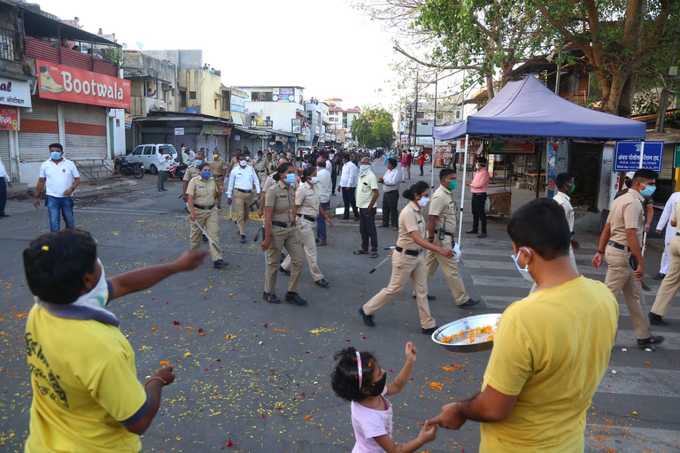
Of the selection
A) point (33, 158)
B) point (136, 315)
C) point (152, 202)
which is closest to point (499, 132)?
point (136, 315)

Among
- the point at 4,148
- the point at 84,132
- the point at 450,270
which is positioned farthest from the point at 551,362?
the point at 84,132

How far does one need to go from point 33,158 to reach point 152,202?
735 centimetres

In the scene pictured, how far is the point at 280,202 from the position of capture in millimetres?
6754

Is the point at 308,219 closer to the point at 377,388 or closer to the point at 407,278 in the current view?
the point at 407,278

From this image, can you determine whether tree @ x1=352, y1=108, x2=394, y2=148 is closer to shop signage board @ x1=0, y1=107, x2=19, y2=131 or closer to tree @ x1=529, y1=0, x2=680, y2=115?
shop signage board @ x1=0, y1=107, x2=19, y2=131

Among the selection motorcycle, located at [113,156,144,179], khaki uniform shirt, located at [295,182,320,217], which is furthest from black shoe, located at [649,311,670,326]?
motorcycle, located at [113,156,144,179]

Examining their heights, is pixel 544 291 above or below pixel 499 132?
below

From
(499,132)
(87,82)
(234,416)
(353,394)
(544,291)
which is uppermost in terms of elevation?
(87,82)

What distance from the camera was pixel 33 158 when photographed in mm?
20750

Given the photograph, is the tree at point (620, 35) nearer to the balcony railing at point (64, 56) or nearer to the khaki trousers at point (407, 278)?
the khaki trousers at point (407, 278)

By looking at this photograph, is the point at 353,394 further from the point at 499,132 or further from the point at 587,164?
the point at 587,164

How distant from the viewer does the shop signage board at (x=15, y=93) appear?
17797mm

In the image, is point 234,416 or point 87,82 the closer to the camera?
point 234,416

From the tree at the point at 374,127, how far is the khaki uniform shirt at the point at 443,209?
94829 mm
